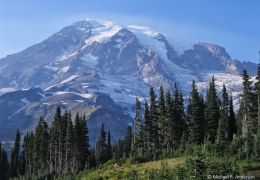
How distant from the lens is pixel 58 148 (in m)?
112

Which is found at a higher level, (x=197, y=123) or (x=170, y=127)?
(x=197, y=123)

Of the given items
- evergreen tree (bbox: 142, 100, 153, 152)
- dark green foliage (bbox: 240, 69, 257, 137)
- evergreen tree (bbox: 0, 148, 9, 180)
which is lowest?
evergreen tree (bbox: 0, 148, 9, 180)

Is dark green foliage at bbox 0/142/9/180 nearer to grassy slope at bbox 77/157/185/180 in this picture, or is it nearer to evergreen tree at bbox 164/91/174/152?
evergreen tree at bbox 164/91/174/152

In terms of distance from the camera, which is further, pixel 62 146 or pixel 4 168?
pixel 4 168

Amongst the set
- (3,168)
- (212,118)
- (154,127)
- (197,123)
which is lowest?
(3,168)

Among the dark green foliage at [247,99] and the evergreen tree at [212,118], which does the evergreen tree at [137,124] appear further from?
the dark green foliage at [247,99]

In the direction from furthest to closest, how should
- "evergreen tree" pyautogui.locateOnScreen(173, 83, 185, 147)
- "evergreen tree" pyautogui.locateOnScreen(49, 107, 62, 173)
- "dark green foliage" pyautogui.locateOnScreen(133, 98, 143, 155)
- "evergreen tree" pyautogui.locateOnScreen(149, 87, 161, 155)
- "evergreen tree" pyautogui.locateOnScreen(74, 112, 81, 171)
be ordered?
"evergreen tree" pyautogui.locateOnScreen(49, 107, 62, 173) → "evergreen tree" pyautogui.locateOnScreen(74, 112, 81, 171) → "dark green foliage" pyautogui.locateOnScreen(133, 98, 143, 155) → "evergreen tree" pyautogui.locateOnScreen(149, 87, 161, 155) → "evergreen tree" pyautogui.locateOnScreen(173, 83, 185, 147)

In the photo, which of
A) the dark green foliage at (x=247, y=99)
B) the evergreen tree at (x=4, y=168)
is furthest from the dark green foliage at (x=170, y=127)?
the evergreen tree at (x=4, y=168)

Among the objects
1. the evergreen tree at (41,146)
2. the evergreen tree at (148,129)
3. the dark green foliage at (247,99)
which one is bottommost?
the evergreen tree at (41,146)

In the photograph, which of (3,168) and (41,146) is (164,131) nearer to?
(41,146)

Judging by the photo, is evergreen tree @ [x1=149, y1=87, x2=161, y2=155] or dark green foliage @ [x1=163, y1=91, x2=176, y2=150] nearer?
→ dark green foliage @ [x1=163, y1=91, x2=176, y2=150]

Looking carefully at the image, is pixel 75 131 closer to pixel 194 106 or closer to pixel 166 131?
pixel 166 131

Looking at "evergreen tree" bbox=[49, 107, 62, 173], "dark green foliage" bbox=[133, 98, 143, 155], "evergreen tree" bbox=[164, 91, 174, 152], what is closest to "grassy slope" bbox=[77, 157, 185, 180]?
"evergreen tree" bbox=[164, 91, 174, 152]

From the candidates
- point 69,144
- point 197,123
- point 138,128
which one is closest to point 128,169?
point 197,123
